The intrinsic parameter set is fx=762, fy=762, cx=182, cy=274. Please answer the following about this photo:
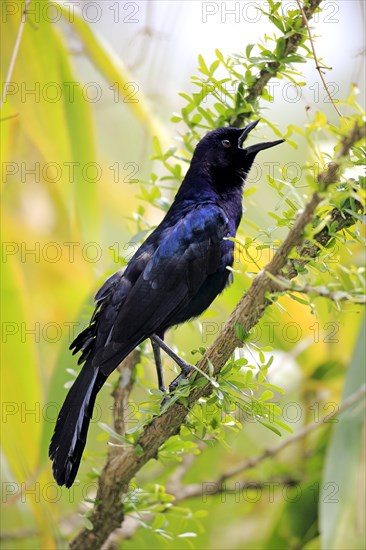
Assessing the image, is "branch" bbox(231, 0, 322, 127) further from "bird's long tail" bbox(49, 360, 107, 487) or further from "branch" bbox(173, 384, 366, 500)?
"branch" bbox(173, 384, 366, 500)

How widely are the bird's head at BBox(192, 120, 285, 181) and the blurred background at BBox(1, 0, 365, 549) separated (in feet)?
0.37

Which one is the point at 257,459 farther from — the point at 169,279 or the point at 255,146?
the point at 255,146

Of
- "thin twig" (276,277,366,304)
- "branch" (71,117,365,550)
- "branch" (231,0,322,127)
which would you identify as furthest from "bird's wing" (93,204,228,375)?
"thin twig" (276,277,366,304)

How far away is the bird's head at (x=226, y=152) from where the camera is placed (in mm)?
3072

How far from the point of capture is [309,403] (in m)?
3.99

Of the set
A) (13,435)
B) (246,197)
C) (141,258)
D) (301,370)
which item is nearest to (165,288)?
(141,258)

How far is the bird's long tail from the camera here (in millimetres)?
2484

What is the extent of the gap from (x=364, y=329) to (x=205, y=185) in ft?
2.92

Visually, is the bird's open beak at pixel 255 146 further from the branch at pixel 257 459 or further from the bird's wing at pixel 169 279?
the branch at pixel 257 459

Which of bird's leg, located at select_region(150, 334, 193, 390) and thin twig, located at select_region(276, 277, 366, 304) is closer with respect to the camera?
thin twig, located at select_region(276, 277, 366, 304)

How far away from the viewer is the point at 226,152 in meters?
3.25

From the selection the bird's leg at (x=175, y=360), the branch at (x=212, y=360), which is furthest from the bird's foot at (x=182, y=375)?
the branch at (x=212, y=360)

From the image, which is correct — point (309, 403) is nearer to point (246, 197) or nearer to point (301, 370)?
point (301, 370)

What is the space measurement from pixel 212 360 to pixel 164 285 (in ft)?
2.16
